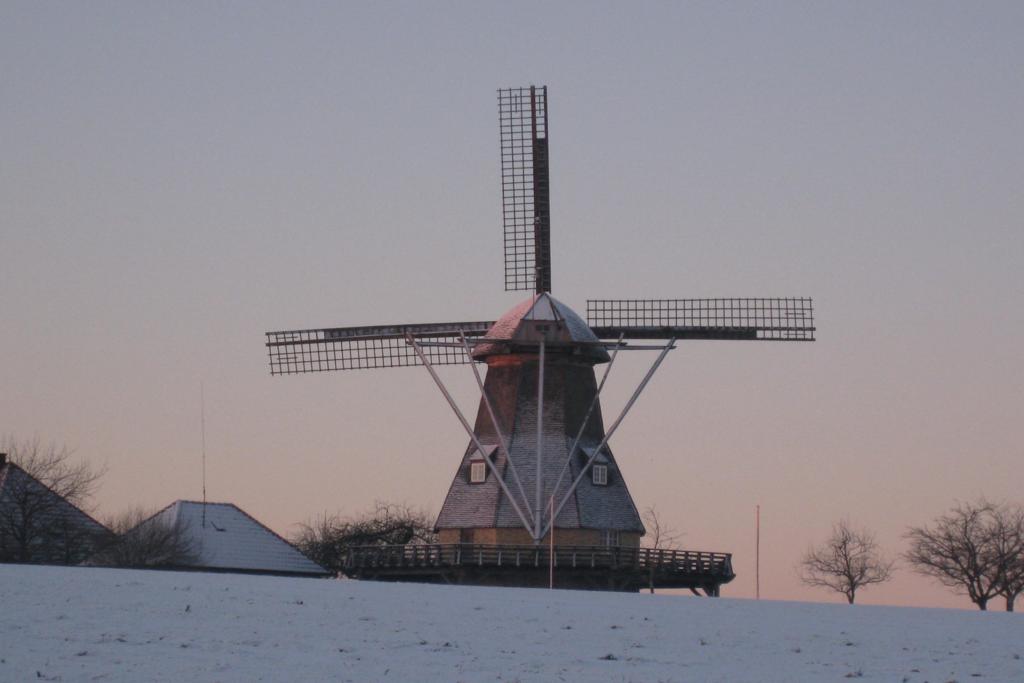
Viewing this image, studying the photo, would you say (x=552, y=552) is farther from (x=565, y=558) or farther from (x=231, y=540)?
(x=231, y=540)

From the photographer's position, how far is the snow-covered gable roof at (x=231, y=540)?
5250cm

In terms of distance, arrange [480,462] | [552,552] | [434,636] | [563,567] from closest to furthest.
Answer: [434,636] < [552,552] < [563,567] < [480,462]

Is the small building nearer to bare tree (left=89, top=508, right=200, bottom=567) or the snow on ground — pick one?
bare tree (left=89, top=508, right=200, bottom=567)

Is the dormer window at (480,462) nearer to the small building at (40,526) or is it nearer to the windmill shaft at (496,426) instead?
the windmill shaft at (496,426)

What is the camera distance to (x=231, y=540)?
53.2 m

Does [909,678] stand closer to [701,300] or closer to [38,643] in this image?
[38,643]

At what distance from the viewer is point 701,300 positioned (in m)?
53.4

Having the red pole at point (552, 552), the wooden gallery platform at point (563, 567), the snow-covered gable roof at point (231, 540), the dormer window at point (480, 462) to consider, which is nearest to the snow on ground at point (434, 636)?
the red pole at point (552, 552)

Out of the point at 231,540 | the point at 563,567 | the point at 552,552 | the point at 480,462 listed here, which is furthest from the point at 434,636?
the point at 231,540

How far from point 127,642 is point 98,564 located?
2658 centimetres

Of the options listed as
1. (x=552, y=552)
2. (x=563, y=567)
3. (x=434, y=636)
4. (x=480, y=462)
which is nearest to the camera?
(x=434, y=636)

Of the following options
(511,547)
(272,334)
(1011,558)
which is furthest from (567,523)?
(1011,558)

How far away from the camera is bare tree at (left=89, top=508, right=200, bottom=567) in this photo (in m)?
50.6

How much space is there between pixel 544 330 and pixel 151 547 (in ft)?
39.3
